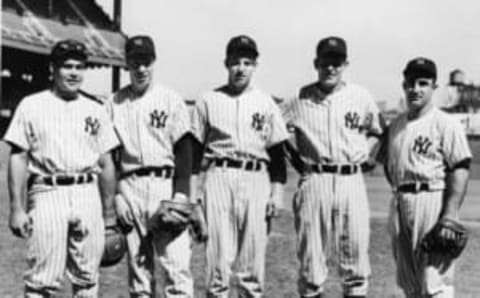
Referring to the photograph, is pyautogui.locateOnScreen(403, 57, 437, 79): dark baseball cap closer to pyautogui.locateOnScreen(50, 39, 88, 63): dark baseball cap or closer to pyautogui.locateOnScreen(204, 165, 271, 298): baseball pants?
pyautogui.locateOnScreen(204, 165, 271, 298): baseball pants

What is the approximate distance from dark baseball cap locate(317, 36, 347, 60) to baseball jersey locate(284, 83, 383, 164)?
0.82 feet

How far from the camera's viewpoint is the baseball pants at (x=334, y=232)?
15.8 feet

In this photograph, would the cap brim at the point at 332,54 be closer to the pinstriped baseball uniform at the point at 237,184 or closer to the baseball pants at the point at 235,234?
the pinstriped baseball uniform at the point at 237,184

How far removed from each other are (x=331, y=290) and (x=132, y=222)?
7.58 feet

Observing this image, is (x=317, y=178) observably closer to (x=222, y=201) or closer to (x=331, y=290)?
(x=222, y=201)

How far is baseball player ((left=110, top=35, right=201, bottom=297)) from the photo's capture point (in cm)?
463

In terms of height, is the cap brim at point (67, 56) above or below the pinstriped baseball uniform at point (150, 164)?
above

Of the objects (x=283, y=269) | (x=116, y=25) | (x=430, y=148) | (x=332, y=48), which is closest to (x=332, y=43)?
(x=332, y=48)

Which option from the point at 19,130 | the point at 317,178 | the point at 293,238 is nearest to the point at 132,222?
the point at 19,130

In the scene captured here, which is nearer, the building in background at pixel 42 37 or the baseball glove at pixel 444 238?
the baseball glove at pixel 444 238

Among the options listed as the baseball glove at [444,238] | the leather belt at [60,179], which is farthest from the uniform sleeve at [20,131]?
the baseball glove at [444,238]

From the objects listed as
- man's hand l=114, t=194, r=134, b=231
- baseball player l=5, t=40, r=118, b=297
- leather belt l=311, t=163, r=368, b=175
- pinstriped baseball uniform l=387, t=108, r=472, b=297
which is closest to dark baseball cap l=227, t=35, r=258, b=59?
leather belt l=311, t=163, r=368, b=175

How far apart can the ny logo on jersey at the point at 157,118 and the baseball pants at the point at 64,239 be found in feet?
1.76

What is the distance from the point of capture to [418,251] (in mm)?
4520
